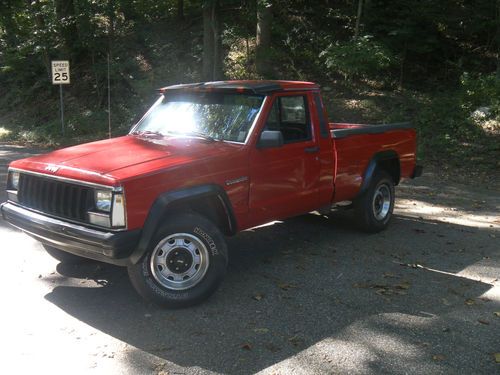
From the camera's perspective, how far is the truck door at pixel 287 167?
5195 millimetres

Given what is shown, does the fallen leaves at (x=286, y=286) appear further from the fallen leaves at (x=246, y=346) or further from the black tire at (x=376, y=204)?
the black tire at (x=376, y=204)

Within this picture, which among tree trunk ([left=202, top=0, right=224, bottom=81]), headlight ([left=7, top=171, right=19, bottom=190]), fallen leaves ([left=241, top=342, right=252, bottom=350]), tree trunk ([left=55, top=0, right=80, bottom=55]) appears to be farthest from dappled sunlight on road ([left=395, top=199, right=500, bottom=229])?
tree trunk ([left=55, top=0, right=80, bottom=55])

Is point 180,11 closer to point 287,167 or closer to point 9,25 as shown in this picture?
point 9,25

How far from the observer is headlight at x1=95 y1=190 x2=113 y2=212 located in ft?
13.6

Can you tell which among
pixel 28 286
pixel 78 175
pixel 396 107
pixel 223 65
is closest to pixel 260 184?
A: pixel 78 175

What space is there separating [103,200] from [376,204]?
4090 millimetres

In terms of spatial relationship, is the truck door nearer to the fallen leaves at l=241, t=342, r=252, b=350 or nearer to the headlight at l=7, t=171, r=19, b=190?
the fallen leaves at l=241, t=342, r=252, b=350

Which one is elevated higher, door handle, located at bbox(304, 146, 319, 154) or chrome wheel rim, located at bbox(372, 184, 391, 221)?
door handle, located at bbox(304, 146, 319, 154)

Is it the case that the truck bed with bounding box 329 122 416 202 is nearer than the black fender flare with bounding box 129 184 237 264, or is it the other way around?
the black fender flare with bounding box 129 184 237 264

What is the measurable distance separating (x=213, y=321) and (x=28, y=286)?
6.26 feet

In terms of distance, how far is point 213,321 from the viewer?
4309 mm

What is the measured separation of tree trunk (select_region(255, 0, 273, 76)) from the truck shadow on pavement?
12.0 m

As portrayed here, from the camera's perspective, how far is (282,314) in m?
4.46

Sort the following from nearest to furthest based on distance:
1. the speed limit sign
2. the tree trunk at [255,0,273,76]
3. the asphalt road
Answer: the asphalt road, the speed limit sign, the tree trunk at [255,0,273,76]
